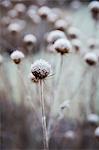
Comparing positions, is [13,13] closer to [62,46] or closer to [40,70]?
[62,46]

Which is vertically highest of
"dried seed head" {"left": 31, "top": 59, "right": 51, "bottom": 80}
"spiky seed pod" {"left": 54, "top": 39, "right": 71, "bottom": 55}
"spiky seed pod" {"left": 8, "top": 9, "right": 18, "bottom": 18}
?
"spiky seed pod" {"left": 8, "top": 9, "right": 18, "bottom": 18}

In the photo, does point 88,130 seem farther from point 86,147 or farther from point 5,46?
point 5,46

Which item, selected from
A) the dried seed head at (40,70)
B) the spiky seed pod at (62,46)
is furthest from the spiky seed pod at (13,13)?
the dried seed head at (40,70)

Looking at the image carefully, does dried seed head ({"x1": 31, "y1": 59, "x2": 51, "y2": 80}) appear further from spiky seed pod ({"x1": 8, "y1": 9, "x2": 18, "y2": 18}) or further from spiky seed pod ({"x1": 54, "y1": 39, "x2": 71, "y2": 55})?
spiky seed pod ({"x1": 8, "y1": 9, "x2": 18, "y2": 18})

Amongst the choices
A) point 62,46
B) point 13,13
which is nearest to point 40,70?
point 62,46

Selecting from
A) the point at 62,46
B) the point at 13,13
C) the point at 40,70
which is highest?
the point at 13,13

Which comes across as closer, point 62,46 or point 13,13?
point 62,46

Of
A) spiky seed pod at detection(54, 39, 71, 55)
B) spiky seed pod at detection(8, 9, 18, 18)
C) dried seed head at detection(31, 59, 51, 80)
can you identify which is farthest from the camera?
spiky seed pod at detection(8, 9, 18, 18)

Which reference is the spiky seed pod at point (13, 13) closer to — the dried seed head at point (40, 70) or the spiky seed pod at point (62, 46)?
the spiky seed pod at point (62, 46)

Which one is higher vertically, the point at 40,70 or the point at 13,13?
the point at 13,13

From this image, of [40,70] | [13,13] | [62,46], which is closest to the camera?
[40,70]

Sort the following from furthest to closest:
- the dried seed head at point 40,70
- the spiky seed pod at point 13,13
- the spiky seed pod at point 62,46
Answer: the spiky seed pod at point 13,13, the spiky seed pod at point 62,46, the dried seed head at point 40,70

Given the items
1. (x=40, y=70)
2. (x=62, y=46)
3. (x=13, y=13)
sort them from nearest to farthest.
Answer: (x=40, y=70), (x=62, y=46), (x=13, y=13)

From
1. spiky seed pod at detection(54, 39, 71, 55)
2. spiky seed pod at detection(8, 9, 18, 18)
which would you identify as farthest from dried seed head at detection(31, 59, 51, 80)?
spiky seed pod at detection(8, 9, 18, 18)
